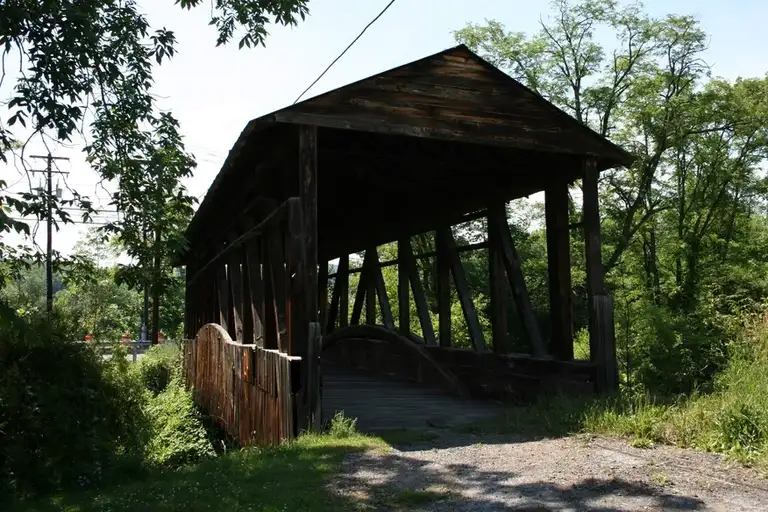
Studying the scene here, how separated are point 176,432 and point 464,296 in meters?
5.99

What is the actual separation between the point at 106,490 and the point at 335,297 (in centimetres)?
1059

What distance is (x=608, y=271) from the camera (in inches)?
901

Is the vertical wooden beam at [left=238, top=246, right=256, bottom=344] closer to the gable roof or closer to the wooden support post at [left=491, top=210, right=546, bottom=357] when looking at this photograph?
the gable roof

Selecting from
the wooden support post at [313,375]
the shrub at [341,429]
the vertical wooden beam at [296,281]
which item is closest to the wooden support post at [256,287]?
the vertical wooden beam at [296,281]

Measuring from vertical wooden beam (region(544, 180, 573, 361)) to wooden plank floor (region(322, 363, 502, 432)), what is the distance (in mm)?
1217

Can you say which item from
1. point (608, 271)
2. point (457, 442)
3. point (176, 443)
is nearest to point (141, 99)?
point (457, 442)

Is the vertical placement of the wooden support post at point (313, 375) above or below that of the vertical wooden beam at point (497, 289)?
below

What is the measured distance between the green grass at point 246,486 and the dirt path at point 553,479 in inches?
9.2

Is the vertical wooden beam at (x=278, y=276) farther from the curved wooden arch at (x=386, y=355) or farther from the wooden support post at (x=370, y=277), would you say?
the wooden support post at (x=370, y=277)

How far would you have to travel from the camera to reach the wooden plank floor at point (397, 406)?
8.09m

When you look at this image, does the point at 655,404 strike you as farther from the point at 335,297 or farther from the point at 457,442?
the point at 335,297

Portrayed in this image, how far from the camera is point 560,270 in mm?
9242

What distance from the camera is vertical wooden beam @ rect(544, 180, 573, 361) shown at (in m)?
9.16

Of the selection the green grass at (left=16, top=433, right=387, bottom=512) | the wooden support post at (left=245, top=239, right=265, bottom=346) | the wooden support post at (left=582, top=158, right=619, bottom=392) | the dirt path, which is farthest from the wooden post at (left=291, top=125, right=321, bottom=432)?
the wooden support post at (left=582, top=158, right=619, bottom=392)
